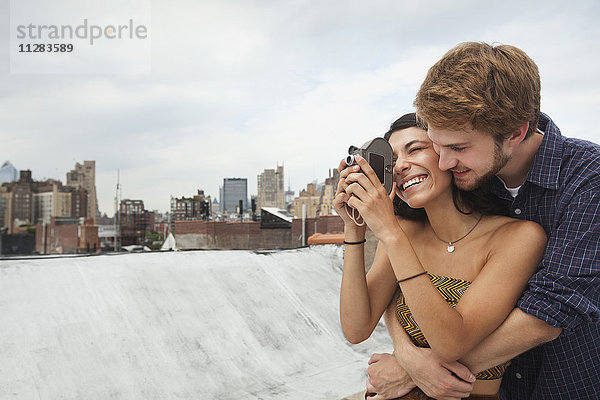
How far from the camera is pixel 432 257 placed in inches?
46.3

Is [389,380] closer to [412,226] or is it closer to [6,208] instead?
[412,226]

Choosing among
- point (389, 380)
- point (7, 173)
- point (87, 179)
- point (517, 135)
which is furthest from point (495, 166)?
point (87, 179)

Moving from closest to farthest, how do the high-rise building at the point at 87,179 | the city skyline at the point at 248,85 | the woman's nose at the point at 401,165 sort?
1. the woman's nose at the point at 401,165
2. the city skyline at the point at 248,85
3. the high-rise building at the point at 87,179

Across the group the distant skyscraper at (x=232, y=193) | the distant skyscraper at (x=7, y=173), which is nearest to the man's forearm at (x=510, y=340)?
the distant skyscraper at (x=7, y=173)

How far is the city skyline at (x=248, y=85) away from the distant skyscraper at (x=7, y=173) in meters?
0.77

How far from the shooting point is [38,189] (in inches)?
840

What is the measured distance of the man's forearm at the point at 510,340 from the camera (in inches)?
36.8

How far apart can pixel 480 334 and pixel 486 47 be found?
0.59 metres

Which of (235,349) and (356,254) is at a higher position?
(356,254)

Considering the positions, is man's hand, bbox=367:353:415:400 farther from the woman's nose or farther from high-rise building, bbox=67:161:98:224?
high-rise building, bbox=67:161:98:224

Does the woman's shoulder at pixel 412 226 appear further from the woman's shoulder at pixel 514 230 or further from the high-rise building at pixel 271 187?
the high-rise building at pixel 271 187

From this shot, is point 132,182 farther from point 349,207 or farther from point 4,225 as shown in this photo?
point 349,207

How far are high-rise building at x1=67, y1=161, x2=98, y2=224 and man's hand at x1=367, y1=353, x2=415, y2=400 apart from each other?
2132 cm

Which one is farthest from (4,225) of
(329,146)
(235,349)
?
(235,349)
